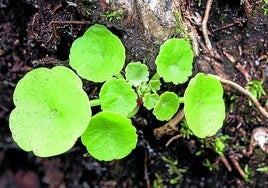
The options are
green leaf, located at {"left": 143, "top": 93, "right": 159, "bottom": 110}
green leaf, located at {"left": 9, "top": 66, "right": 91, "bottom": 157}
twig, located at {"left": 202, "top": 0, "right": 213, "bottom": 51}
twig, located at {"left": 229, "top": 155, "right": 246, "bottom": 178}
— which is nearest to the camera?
green leaf, located at {"left": 9, "top": 66, "right": 91, "bottom": 157}

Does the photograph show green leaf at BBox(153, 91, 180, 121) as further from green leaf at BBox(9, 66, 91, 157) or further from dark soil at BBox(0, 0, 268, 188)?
green leaf at BBox(9, 66, 91, 157)

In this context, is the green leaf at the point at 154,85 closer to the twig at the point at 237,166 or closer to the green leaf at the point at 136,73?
the green leaf at the point at 136,73

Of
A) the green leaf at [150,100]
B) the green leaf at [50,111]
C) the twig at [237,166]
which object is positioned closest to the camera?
the green leaf at [50,111]

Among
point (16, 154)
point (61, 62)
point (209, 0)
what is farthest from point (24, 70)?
point (209, 0)

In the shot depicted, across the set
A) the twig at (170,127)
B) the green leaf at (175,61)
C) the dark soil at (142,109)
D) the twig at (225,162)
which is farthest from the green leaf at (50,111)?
the twig at (225,162)

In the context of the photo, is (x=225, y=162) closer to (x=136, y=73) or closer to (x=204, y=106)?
(x=204, y=106)

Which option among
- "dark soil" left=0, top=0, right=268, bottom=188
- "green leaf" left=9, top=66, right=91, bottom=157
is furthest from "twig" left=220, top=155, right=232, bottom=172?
"green leaf" left=9, top=66, right=91, bottom=157

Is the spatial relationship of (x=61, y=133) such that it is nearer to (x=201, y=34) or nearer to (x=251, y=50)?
(x=201, y=34)
